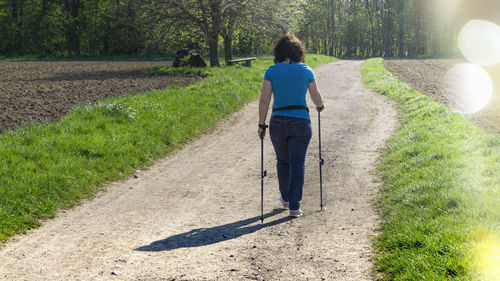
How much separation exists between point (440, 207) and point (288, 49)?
9.18 ft

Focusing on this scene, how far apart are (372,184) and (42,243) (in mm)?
5231

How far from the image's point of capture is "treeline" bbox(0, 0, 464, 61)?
2938cm

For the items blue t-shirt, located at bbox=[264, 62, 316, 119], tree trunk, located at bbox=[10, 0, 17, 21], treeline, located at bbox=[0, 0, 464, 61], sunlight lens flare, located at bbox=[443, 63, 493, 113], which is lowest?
sunlight lens flare, located at bbox=[443, 63, 493, 113]

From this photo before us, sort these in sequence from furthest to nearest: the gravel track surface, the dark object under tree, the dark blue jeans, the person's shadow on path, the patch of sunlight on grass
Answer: the dark object under tree < the gravel track surface < the dark blue jeans < the person's shadow on path < the patch of sunlight on grass

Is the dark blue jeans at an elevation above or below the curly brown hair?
below

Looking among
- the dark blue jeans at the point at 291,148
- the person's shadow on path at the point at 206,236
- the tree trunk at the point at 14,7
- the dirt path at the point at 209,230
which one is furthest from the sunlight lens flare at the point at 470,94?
the tree trunk at the point at 14,7

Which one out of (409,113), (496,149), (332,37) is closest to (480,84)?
(409,113)

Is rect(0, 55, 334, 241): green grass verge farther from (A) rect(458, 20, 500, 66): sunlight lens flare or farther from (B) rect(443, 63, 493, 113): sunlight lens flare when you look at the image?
(A) rect(458, 20, 500, 66): sunlight lens flare

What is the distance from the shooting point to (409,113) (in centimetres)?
1498

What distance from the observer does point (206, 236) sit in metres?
6.12

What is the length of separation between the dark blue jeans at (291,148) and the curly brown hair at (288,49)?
2.59 feet

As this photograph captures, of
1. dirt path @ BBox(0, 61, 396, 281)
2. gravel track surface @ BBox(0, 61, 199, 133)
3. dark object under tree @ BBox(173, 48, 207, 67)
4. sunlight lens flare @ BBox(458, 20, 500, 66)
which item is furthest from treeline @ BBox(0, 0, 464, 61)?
dirt path @ BBox(0, 61, 396, 281)

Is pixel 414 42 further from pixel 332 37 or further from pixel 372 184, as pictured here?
pixel 372 184

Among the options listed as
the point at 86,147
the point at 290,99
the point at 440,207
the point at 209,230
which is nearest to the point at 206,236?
the point at 209,230
